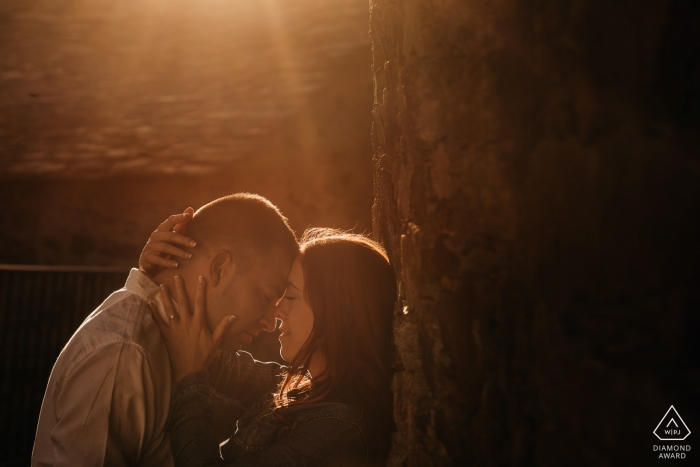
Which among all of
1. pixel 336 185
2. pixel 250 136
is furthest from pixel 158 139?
pixel 336 185

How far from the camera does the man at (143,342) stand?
209cm

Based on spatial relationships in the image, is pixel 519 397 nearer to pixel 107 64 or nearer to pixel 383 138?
pixel 383 138

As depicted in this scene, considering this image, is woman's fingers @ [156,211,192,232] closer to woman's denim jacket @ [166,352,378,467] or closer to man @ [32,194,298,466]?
man @ [32,194,298,466]

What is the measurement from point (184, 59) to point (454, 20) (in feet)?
26.6

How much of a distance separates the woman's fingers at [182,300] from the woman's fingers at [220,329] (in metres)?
0.12

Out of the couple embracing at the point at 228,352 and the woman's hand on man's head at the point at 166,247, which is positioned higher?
the woman's hand on man's head at the point at 166,247

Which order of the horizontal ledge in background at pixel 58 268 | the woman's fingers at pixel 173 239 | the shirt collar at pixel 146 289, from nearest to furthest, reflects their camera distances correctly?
→ the shirt collar at pixel 146 289 → the woman's fingers at pixel 173 239 → the horizontal ledge in background at pixel 58 268

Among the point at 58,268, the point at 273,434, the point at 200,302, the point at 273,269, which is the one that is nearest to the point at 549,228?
the point at 273,434

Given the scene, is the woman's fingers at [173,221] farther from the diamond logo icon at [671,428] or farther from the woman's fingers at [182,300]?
the diamond logo icon at [671,428]

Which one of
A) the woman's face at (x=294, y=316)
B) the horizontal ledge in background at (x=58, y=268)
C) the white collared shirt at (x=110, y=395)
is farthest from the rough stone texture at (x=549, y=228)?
the horizontal ledge in background at (x=58, y=268)

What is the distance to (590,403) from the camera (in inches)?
46.6

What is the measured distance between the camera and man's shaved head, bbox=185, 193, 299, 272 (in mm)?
2607

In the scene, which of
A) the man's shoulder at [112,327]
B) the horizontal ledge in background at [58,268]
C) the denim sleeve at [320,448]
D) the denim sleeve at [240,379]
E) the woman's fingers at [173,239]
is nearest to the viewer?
the denim sleeve at [320,448]

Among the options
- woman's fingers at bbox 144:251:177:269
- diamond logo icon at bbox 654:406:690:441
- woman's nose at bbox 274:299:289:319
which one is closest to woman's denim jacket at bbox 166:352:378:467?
woman's nose at bbox 274:299:289:319
